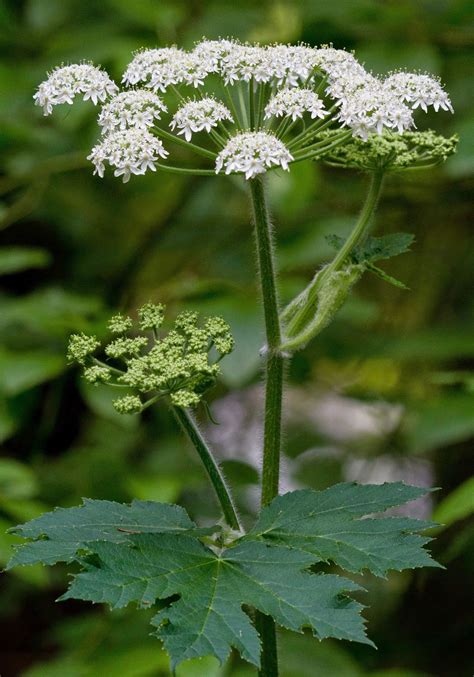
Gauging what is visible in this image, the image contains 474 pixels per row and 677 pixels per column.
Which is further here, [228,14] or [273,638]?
[228,14]

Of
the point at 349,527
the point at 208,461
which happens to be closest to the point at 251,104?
the point at 208,461

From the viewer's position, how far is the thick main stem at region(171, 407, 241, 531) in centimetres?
183

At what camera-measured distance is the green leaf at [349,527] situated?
1.63 metres

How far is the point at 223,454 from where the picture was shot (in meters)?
5.21

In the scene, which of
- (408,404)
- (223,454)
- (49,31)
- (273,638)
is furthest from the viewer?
(223,454)

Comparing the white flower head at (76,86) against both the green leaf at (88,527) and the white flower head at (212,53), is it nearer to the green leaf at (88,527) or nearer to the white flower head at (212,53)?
the white flower head at (212,53)

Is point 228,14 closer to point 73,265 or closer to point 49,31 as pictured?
point 49,31

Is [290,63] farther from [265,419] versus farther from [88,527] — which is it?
[88,527]

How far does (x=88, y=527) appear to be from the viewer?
171 centimetres

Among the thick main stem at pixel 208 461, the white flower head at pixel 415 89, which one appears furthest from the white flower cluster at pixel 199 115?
the thick main stem at pixel 208 461

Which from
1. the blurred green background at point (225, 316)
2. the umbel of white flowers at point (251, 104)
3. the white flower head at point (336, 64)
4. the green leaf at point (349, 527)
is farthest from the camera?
the blurred green background at point (225, 316)

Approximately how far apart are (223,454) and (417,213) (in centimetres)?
168

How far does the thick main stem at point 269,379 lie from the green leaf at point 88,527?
0.21 metres

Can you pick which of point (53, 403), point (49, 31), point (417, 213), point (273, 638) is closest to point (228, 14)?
point (49, 31)
